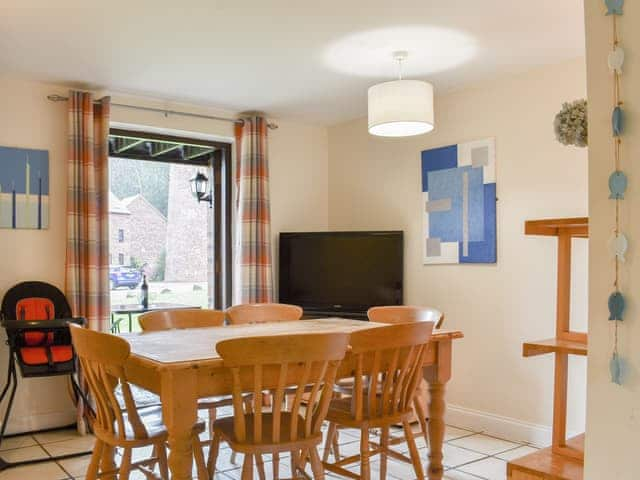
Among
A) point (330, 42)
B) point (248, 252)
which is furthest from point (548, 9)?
point (248, 252)

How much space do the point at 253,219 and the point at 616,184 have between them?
4076 millimetres

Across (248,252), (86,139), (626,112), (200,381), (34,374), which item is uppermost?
(86,139)

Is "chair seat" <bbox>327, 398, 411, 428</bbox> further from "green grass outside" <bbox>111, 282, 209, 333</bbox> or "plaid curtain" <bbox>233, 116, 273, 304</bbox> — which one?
"green grass outside" <bbox>111, 282, 209, 333</bbox>

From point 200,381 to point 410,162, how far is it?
124 inches

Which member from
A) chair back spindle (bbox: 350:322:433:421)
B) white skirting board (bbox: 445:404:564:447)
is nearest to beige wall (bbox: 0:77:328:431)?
chair back spindle (bbox: 350:322:433:421)

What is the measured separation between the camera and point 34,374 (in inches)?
140

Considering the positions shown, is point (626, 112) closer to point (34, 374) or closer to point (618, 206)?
point (618, 206)

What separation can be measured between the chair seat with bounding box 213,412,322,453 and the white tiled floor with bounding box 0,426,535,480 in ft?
3.08

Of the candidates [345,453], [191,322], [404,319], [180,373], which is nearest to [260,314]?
[191,322]

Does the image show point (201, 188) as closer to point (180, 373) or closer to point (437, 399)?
point (437, 399)

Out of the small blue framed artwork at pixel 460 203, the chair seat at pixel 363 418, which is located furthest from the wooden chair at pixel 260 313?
the small blue framed artwork at pixel 460 203

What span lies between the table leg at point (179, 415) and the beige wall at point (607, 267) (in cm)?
137

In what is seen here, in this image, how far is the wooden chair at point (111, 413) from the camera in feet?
7.16

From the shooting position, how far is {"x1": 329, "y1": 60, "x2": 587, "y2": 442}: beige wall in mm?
3789
